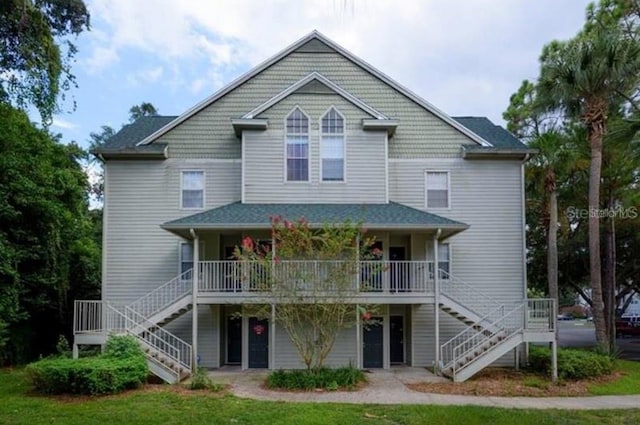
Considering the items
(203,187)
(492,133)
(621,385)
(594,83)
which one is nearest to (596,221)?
(594,83)

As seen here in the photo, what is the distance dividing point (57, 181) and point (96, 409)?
11796mm

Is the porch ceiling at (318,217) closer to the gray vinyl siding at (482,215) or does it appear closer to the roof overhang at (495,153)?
the gray vinyl siding at (482,215)

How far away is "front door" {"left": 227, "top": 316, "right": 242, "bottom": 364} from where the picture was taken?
18656 mm

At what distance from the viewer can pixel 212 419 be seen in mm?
10391

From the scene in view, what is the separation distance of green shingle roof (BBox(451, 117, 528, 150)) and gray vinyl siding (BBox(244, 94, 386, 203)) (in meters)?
4.41

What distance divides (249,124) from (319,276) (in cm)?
622

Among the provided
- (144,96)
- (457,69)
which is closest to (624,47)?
(457,69)

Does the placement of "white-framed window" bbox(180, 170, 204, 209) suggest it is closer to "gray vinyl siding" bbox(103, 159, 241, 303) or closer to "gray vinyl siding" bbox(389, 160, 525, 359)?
"gray vinyl siding" bbox(103, 159, 241, 303)

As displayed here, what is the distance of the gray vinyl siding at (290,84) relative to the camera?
19.1m

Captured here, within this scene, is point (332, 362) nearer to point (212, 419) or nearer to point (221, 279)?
point (221, 279)

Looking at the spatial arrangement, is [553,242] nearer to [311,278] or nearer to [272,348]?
[311,278]

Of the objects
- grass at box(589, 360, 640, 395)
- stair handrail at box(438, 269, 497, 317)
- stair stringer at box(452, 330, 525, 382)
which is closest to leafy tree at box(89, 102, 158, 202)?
stair handrail at box(438, 269, 497, 317)

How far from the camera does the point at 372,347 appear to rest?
18.2 metres

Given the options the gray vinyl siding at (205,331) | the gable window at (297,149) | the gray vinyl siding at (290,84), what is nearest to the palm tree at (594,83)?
the gray vinyl siding at (290,84)
